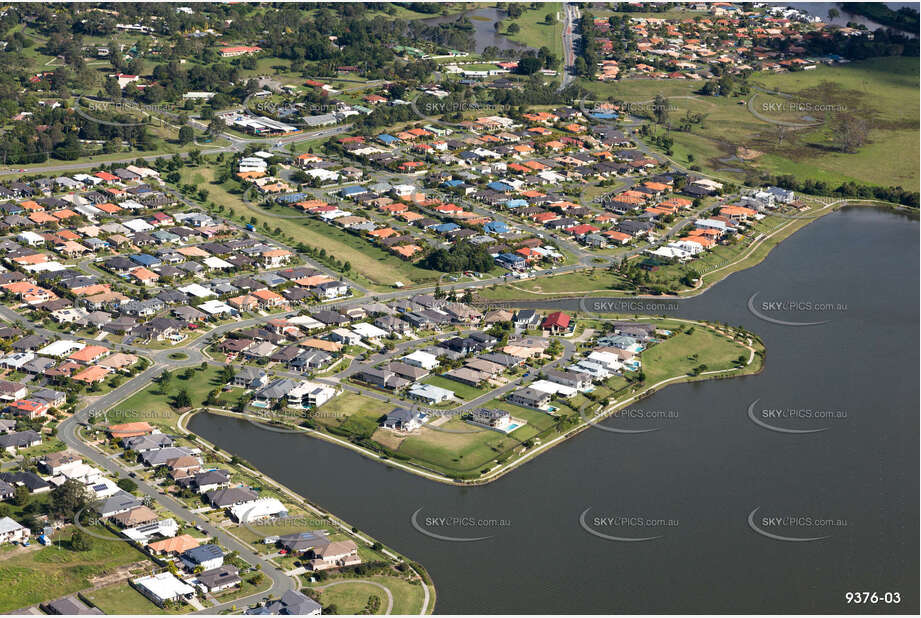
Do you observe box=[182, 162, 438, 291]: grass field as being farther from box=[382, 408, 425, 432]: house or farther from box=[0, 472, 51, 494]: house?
box=[0, 472, 51, 494]: house

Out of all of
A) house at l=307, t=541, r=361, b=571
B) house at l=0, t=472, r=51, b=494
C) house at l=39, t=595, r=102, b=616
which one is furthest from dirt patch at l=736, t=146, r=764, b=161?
house at l=39, t=595, r=102, b=616

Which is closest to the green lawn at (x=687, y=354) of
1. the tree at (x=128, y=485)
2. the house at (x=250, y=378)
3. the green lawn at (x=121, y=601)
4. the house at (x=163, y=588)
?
the house at (x=250, y=378)

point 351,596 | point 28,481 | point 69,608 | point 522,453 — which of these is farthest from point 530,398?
point 69,608

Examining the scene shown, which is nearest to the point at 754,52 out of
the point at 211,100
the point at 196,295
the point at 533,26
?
the point at 533,26

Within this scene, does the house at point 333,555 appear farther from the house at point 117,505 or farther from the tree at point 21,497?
the tree at point 21,497

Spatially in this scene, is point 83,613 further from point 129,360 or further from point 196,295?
point 196,295

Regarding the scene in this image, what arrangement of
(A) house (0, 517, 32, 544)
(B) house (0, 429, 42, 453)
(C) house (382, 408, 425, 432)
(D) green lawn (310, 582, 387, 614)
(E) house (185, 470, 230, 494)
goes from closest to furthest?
(D) green lawn (310, 582, 387, 614) < (A) house (0, 517, 32, 544) < (E) house (185, 470, 230, 494) < (B) house (0, 429, 42, 453) < (C) house (382, 408, 425, 432)
